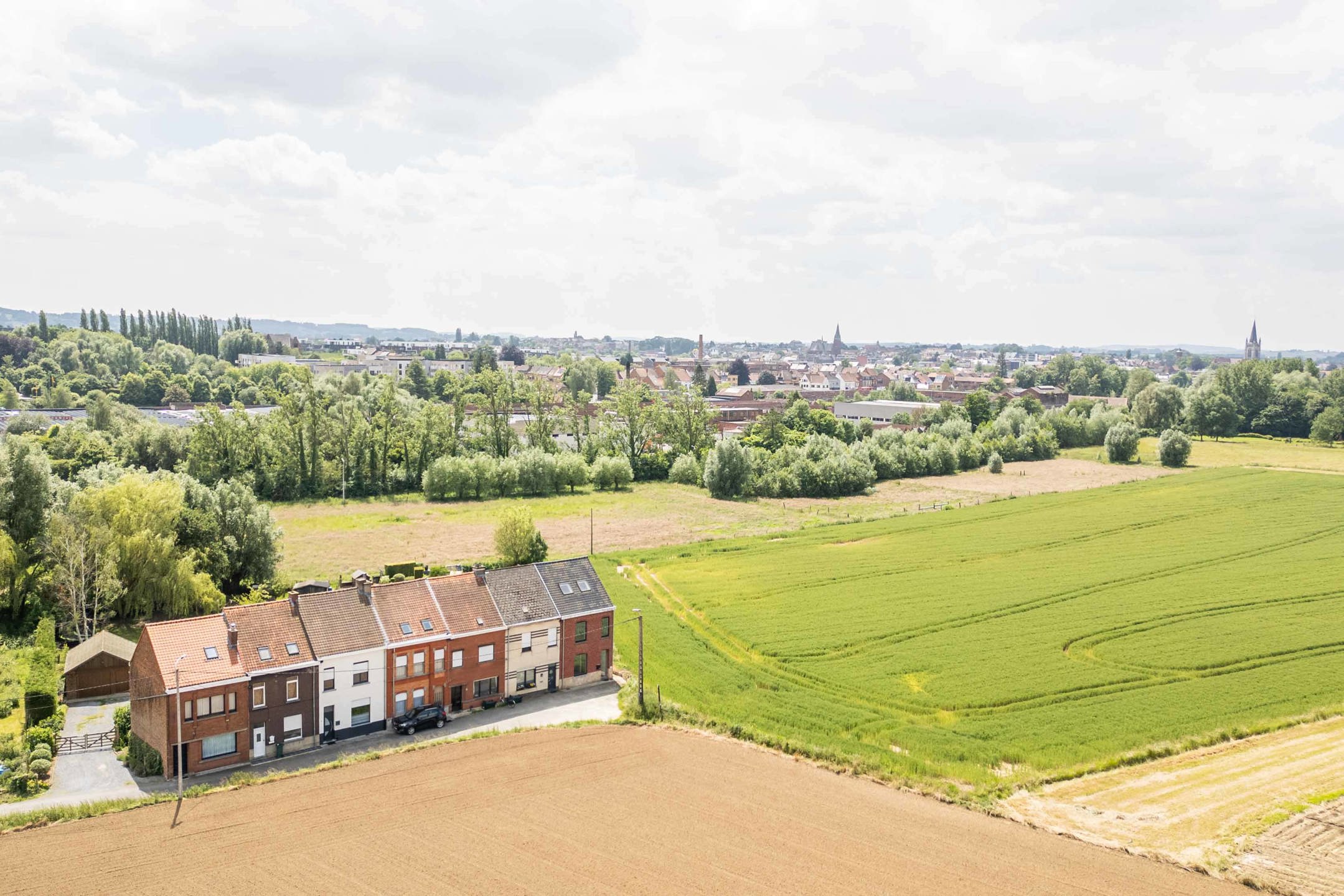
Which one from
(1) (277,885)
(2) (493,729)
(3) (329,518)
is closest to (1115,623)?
(2) (493,729)

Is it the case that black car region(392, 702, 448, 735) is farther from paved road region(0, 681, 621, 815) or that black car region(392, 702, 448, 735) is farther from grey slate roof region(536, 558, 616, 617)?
grey slate roof region(536, 558, 616, 617)

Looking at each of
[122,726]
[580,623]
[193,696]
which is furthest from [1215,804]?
[122,726]

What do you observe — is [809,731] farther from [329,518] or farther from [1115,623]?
[329,518]

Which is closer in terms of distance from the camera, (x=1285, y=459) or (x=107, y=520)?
(x=107, y=520)

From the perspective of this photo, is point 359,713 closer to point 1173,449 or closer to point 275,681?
point 275,681

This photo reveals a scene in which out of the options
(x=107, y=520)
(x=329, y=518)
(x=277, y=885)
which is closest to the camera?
(x=277, y=885)
